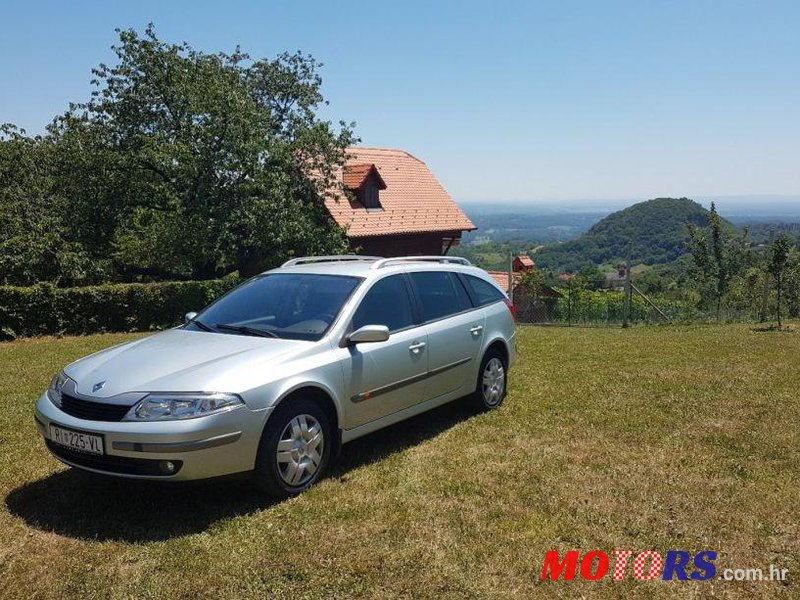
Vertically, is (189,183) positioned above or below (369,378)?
above

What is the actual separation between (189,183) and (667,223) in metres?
105

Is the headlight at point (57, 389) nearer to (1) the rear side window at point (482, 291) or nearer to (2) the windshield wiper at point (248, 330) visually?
(2) the windshield wiper at point (248, 330)

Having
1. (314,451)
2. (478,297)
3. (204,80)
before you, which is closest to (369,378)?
(314,451)

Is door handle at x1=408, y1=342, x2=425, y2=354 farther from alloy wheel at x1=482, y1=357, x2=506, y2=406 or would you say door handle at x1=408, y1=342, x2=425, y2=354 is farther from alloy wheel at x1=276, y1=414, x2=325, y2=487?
alloy wheel at x1=482, y1=357, x2=506, y2=406

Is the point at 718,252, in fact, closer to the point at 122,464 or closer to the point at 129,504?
the point at 129,504

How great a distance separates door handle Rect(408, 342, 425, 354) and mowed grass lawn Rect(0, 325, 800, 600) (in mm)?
880

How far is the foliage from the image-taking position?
1902 cm

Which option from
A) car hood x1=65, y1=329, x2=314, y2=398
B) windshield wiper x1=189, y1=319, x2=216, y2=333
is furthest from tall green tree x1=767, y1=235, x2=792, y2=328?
car hood x1=65, y1=329, x2=314, y2=398

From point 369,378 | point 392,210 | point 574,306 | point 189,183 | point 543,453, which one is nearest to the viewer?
point 369,378

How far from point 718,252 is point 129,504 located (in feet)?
121

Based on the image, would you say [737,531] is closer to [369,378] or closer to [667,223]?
[369,378]

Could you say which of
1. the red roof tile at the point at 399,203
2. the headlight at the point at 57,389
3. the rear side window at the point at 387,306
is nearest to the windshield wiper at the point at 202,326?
the headlight at the point at 57,389

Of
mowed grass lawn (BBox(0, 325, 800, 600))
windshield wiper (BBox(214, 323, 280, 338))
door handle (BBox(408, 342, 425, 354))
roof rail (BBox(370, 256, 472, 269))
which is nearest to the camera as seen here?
mowed grass lawn (BBox(0, 325, 800, 600))

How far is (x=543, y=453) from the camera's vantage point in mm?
5359
